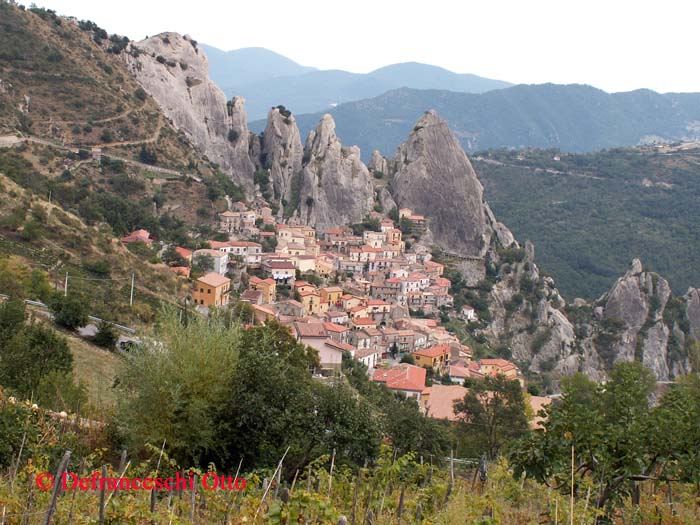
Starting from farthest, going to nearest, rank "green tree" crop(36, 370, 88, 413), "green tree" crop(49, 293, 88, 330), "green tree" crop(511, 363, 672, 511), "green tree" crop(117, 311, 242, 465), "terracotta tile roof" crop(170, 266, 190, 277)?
"terracotta tile roof" crop(170, 266, 190, 277) < "green tree" crop(49, 293, 88, 330) < "green tree" crop(36, 370, 88, 413) < "green tree" crop(117, 311, 242, 465) < "green tree" crop(511, 363, 672, 511)

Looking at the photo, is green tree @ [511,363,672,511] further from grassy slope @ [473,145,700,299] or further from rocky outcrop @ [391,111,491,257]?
grassy slope @ [473,145,700,299]

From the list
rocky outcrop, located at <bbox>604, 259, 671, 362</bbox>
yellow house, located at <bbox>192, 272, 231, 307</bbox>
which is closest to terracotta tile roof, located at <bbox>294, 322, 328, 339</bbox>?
yellow house, located at <bbox>192, 272, 231, 307</bbox>

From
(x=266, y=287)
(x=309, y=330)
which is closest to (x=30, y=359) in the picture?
(x=309, y=330)

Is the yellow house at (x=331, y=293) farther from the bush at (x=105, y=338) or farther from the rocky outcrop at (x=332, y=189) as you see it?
the bush at (x=105, y=338)

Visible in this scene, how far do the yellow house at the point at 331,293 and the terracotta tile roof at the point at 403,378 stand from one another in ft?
41.3

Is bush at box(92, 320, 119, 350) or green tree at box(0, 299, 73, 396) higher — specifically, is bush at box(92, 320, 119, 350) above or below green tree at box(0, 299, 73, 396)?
below

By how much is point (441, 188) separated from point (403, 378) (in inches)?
1809

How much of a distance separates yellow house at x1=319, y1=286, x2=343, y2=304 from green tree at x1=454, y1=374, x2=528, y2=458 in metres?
26.6

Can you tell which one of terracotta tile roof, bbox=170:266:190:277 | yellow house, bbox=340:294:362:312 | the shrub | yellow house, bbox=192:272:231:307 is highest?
the shrub

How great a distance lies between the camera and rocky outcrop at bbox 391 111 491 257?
73.4m

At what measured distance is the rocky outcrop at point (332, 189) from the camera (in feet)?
227

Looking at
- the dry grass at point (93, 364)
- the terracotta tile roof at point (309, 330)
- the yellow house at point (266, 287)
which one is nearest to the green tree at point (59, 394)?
the dry grass at point (93, 364)

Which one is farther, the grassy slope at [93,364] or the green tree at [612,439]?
the grassy slope at [93,364]

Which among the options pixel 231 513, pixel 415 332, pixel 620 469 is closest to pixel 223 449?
pixel 231 513
